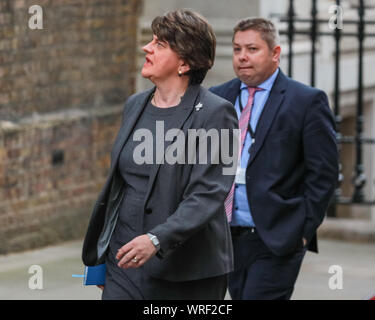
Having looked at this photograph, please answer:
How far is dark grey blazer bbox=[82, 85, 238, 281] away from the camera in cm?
418

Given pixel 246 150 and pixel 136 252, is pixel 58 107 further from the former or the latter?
pixel 136 252

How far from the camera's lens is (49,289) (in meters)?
7.50

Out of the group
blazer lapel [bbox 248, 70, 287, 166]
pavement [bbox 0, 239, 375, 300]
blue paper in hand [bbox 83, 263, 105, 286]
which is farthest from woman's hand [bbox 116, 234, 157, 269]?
pavement [bbox 0, 239, 375, 300]

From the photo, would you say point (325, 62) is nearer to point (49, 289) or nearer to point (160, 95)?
point (49, 289)

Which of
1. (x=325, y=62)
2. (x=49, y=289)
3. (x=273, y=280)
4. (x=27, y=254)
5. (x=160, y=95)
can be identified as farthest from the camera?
(x=325, y=62)

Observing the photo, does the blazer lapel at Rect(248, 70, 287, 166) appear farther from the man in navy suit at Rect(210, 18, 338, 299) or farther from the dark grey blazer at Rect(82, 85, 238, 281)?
the dark grey blazer at Rect(82, 85, 238, 281)

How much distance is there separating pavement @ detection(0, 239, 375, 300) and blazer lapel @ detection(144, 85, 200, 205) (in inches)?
122

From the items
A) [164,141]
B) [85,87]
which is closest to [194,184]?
[164,141]

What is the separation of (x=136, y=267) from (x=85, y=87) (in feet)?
17.2

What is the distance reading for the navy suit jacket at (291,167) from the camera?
550cm

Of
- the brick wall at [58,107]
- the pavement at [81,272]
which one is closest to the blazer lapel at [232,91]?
the pavement at [81,272]

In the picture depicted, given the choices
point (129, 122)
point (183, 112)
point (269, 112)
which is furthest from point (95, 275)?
point (269, 112)

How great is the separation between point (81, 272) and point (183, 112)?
3893mm

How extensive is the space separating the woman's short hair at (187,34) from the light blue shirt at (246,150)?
48.5 inches
